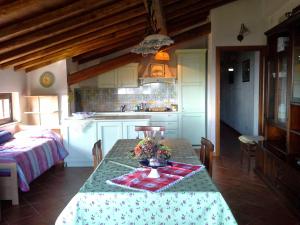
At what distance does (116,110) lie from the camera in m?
7.20

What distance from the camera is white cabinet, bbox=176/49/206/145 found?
251 inches

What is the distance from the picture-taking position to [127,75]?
6750 mm

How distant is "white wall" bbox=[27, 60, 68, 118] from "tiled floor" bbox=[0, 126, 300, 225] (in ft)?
5.11

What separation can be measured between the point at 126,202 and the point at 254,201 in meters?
2.22

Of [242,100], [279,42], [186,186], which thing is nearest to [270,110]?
[279,42]

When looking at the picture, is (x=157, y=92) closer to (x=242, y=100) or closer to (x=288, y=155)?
(x=242, y=100)

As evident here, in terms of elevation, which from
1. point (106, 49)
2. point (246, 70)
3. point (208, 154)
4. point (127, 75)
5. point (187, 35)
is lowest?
point (208, 154)

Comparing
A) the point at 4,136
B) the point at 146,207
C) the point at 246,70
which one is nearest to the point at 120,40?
the point at 4,136

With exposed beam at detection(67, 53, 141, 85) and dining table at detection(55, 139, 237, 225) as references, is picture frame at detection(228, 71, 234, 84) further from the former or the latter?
dining table at detection(55, 139, 237, 225)

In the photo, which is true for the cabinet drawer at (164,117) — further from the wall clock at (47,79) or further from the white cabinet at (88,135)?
the wall clock at (47,79)

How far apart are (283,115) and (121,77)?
400 cm

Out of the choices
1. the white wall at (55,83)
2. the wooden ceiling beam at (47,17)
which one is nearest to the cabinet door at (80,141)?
the white wall at (55,83)

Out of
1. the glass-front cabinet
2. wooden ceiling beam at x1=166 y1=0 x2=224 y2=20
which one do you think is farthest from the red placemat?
wooden ceiling beam at x1=166 y1=0 x2=224 y2=20

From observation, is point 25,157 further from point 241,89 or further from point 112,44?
point 241,89
